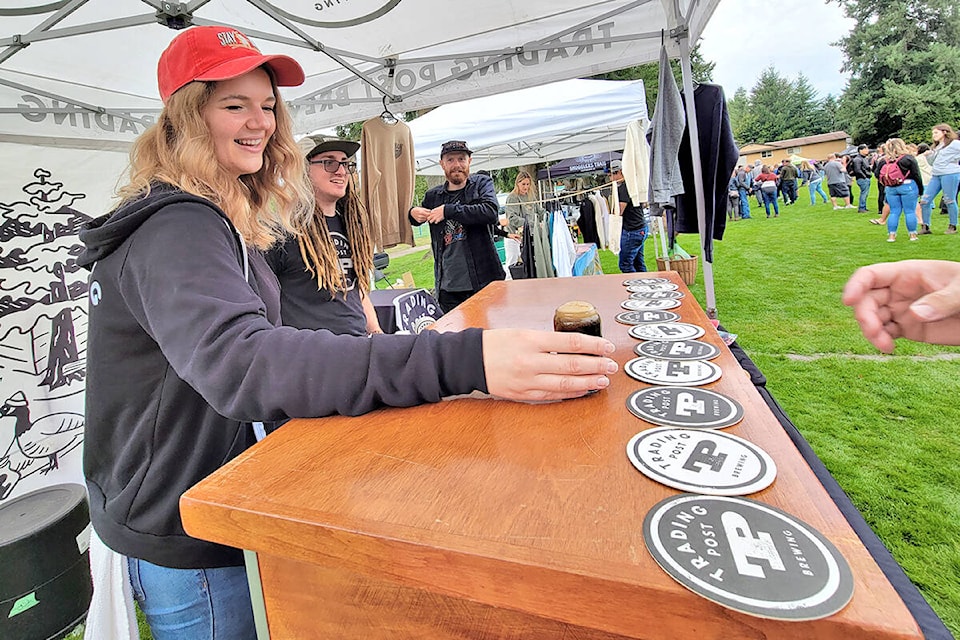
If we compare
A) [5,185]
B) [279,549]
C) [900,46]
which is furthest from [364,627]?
[900,46]

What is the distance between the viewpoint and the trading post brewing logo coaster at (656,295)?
5.20ft

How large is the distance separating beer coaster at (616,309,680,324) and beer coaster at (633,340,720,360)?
0.20 m

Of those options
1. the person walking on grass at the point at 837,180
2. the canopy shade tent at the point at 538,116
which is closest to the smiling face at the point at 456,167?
the canopy shade tent at the point at 538,116

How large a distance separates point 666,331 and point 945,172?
1104 centimetres

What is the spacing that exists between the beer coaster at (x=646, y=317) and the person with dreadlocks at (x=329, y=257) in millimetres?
1091

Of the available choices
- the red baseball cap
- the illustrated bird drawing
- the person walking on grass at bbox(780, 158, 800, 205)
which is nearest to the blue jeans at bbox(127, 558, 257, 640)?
the red baseball cap

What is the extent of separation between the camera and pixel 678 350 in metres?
1.06

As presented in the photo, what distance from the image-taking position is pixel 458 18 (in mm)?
3070

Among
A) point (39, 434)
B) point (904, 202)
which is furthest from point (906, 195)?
point (39, 434)

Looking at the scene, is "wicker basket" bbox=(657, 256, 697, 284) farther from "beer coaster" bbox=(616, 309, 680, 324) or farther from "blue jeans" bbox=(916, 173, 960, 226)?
"blue jeans" bbox=(916, 173, 960, 226)

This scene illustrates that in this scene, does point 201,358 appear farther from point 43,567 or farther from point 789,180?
point 789,180

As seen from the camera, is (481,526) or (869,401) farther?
(869,401)

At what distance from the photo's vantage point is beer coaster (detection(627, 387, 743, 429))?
726 millimetres

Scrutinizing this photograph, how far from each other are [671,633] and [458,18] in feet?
11.3
